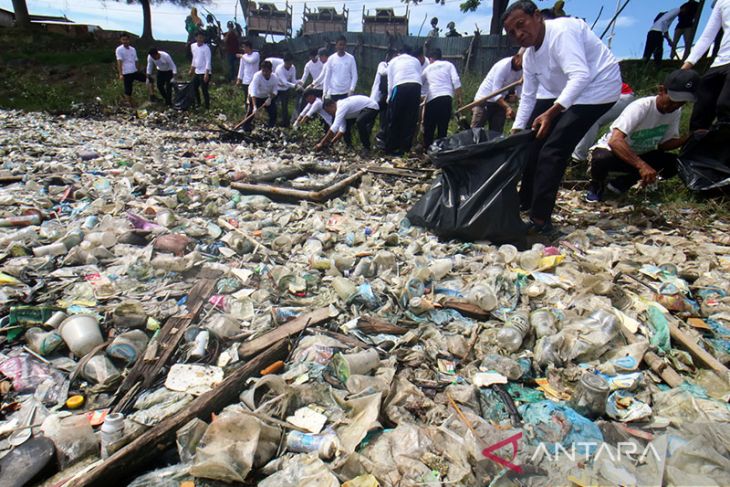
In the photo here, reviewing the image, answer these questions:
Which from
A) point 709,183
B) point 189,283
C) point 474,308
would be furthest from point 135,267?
point 709,183

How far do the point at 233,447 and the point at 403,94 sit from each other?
5571mm

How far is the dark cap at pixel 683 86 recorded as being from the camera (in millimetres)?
3471

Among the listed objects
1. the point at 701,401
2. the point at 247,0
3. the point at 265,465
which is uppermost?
the point at 247,0

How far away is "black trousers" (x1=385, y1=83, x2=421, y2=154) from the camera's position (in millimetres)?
6004

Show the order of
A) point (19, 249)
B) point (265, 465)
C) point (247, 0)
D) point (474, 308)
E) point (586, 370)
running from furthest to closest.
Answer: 1. point (247, 0)
2. point (19, 249)
3. point (474, 308)
4. point (586, 370)
5. point (265, 465)

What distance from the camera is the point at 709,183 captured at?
12.2 feet

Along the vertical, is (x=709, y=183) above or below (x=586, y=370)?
above

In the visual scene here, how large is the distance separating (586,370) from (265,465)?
4.61ft

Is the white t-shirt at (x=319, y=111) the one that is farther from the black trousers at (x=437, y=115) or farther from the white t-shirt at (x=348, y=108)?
the black trousers at (x=437, y=115)

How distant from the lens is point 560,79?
9.86 ft

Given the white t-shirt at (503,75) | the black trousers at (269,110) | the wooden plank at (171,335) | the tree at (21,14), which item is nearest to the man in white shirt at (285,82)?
the black trousers at (269,110)

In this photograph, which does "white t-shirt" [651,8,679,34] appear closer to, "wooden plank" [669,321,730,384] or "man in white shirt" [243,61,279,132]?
"man in white shirt" [243,61,279,132]

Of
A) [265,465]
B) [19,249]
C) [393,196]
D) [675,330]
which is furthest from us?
[393,196]

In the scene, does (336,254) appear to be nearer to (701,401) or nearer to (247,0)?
(701,401)
